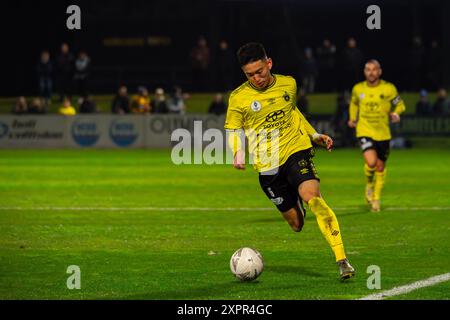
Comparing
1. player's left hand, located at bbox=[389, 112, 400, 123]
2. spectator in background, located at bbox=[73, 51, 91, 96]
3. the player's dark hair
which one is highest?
spectator in background, located at bbox=[73, 51, 91, 96]

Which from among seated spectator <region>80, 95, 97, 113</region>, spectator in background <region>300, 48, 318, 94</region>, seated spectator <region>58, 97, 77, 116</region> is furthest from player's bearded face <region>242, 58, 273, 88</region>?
spectator in background <region>300, 48, 318, 94</region>

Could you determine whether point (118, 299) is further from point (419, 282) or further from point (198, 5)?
point (198, 5)

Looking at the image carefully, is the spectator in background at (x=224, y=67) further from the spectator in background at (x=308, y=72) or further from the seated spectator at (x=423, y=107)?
the seated spectator at (x=423, y=107)

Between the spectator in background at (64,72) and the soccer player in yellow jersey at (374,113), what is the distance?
990 inches

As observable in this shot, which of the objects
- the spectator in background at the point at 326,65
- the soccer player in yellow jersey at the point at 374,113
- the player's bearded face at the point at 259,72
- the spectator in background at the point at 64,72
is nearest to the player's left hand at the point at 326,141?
the player's bearded face at the point at 259,72

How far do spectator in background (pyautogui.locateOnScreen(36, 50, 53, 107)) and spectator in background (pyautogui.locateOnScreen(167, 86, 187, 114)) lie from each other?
16.9 ft

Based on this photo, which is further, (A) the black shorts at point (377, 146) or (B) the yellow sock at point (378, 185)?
(A) the black shorts at point (377, 146)

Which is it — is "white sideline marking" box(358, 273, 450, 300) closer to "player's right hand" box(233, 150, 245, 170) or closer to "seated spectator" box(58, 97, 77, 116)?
"player's right hand" box(233, 150, 245, 170)

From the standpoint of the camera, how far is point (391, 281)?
38.9 ft

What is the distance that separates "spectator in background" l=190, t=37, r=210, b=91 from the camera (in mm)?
44969

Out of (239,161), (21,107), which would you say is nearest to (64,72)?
(21,107)

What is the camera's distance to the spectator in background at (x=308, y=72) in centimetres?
4516

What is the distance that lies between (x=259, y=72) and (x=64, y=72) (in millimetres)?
33502

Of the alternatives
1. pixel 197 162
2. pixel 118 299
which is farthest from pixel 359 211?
pixel 197 162
